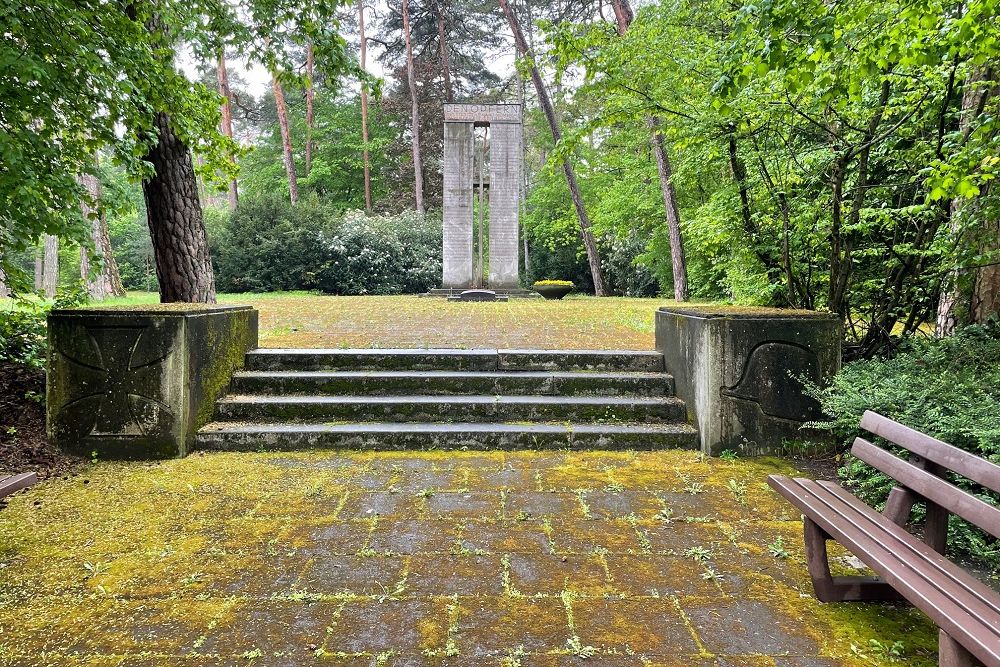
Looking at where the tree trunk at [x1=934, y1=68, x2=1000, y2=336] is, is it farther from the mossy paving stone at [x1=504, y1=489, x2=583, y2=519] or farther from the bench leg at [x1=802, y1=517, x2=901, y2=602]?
the mossy paving stone at [x1=504, y1=489, x2=583, y2=519]

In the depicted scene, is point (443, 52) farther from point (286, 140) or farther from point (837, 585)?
point (837, 585)

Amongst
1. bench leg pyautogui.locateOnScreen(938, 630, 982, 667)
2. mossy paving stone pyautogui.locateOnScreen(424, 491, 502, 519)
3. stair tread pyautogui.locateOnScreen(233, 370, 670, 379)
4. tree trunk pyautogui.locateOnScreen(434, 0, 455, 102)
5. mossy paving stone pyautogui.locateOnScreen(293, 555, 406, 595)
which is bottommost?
mossy paving stone pyautogui.locateOnScreen(293, 555, 406, 595)

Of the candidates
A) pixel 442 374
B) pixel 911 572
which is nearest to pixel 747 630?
pixel 911 572

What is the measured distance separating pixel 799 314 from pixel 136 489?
4824 millimetres

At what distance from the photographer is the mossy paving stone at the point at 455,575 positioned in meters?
2.79

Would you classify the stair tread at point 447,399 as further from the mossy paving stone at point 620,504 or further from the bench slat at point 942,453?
the bench slat at point 942,453

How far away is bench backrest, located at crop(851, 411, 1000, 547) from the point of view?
208 centimetres

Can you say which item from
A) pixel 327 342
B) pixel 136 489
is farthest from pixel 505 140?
pixel 136 489

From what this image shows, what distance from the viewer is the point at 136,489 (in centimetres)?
406

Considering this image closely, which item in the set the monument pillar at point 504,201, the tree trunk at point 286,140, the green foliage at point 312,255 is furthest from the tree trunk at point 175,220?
the tree trunk at point 286,140

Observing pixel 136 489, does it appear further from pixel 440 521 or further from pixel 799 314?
pixel 799 314

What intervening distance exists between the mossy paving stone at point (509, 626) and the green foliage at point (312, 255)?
1917 cm

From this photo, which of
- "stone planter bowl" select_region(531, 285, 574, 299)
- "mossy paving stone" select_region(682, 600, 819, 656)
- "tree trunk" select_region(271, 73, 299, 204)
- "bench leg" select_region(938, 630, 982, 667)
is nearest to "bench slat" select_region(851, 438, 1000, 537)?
"bench leg" select_region(938, 630, 982, 667)

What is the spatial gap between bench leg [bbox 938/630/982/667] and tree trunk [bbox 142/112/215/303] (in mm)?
7357
